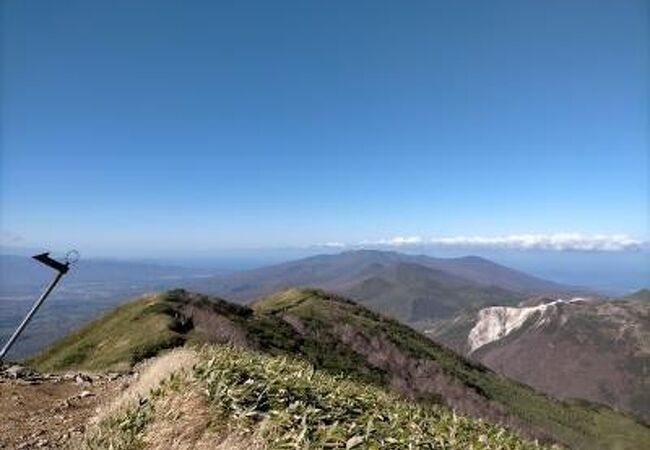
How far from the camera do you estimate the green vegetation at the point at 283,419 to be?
36.7 feet

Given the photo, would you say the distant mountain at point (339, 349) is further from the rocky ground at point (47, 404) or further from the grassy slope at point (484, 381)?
the rocky ground at point (47, 404)

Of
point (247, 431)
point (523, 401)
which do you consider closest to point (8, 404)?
point (247, 431)

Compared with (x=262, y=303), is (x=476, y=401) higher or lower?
lower

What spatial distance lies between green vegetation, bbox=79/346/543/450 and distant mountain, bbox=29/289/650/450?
12.4 ft

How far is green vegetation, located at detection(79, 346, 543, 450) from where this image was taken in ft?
36.7

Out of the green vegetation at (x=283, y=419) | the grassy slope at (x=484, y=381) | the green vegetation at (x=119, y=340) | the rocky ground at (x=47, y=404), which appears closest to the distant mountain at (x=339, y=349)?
the green vegetation at (x=119, y=340)

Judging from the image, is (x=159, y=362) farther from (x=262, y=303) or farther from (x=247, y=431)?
(x=262, y=303)

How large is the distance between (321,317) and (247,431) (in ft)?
218

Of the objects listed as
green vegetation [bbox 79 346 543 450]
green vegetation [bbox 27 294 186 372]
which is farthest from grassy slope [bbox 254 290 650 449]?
green vegetation [bbox 79 346 543 450]

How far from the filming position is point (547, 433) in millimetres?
74312

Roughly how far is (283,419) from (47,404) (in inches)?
391

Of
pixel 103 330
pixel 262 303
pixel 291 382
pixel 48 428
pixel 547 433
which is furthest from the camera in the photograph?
pixel 262 303

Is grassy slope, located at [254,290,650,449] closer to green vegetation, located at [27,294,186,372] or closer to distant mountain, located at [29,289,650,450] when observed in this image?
distant mountain, located at [29,289,650,450]

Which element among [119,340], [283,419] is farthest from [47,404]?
[119,340]
